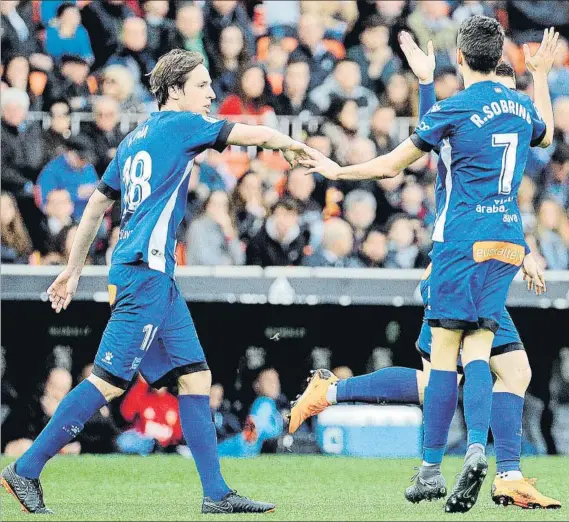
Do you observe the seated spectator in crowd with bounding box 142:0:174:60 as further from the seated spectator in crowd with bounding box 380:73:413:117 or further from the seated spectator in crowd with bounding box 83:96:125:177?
the seated spectator in crowd with bounding box 380:73:413:117

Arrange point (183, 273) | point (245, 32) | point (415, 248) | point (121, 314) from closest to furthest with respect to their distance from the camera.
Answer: point (121, 314) < point (183, 273) < point (415, 248) < point (245, 32)

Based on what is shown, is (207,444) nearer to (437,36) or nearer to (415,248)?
(415,248)

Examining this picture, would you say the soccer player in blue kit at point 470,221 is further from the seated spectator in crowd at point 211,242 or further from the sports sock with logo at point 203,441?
the seated spectator in crowd at point 211,242

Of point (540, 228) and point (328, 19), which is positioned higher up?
point (328, 19)

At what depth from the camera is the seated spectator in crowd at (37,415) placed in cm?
1073

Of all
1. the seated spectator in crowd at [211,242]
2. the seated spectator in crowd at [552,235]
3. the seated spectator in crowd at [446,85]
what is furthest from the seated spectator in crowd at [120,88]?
the seated spectator in crowd at [552,235]

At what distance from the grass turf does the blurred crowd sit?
190 cm

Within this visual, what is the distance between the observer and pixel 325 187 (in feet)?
38.1

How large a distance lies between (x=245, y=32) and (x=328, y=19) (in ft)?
3.17

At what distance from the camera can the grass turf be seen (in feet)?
18.5

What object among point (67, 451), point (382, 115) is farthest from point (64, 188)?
point (382, 115)

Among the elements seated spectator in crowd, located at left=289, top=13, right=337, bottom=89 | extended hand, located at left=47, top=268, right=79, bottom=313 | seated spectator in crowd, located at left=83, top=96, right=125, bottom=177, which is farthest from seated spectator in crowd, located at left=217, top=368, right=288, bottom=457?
extended hand, located at left=47, top=268, right=79, bottom=313

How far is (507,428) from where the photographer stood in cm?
622

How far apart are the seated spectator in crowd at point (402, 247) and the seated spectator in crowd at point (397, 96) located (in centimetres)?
152
